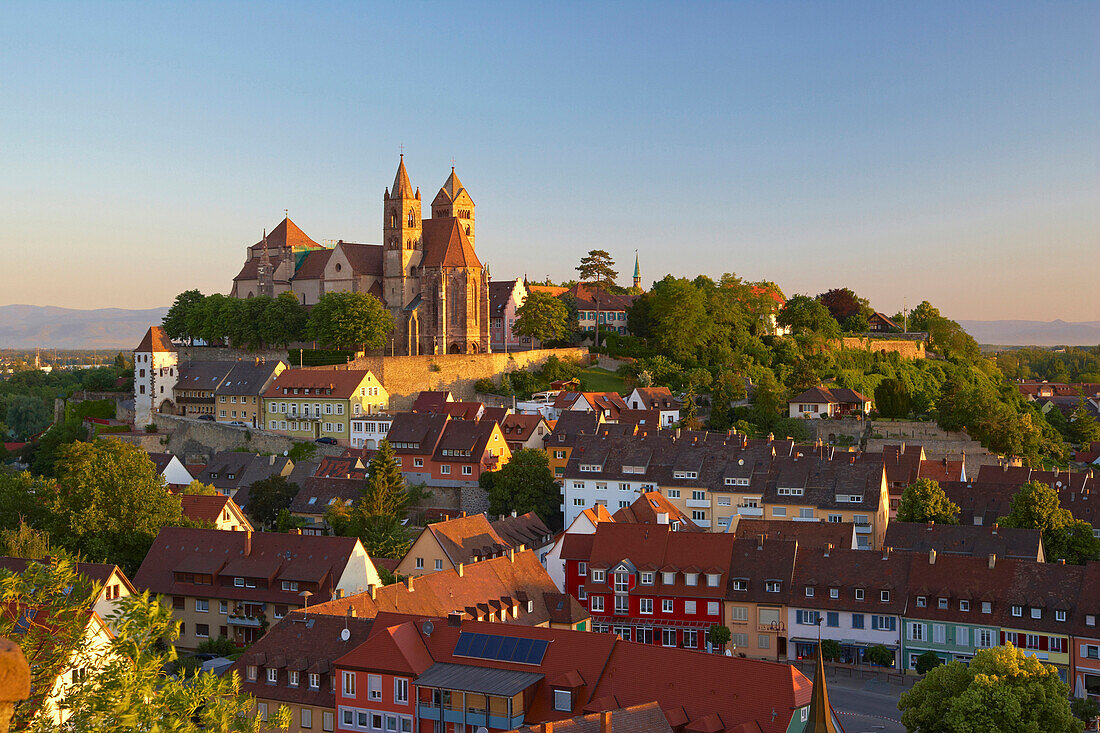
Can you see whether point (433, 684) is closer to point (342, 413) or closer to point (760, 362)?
point (342, 413)

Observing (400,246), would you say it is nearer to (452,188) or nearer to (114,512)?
(452,188)

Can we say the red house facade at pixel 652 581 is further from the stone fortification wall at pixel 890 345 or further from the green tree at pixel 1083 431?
the stone fortification wall at pixel 890 345

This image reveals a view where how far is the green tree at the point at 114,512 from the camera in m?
46.7

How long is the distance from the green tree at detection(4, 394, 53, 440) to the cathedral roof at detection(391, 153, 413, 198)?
3983 cm

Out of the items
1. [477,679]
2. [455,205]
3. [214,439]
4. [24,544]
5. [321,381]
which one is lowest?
[477,679]

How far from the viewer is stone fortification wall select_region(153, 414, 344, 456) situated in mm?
71500

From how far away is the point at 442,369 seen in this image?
81.6 m

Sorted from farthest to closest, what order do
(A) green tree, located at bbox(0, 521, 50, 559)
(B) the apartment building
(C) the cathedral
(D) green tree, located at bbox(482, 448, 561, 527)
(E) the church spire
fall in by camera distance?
1. (C) the cathedral
2. (B) the apartment building
3. (D) green tree, located at bbox(482, 448, 561, 527)
4. (A) green tree, located at bbox(0, 521, 50, 559)
5. (E) the church spire

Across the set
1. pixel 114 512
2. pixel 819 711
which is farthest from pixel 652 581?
pixel 114 512

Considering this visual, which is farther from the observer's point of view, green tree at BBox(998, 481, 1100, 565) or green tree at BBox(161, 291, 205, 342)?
green tree at BBox(161, 291, 205, 342)

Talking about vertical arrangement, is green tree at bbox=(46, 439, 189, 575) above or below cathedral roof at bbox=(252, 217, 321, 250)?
below

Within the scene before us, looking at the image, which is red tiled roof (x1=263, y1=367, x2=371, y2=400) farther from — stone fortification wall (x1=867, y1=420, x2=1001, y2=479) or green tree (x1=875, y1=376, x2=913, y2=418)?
green tree (x1=875, y1=376, x2=913, y2=418)

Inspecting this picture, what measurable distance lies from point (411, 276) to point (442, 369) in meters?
10.2

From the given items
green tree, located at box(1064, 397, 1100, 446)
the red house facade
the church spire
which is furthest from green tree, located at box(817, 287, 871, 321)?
the church spire
